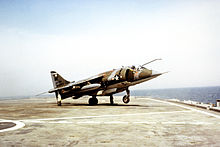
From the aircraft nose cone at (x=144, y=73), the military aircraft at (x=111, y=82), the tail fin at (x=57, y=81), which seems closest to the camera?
the aircraft nose cone at (x=144, y=73)

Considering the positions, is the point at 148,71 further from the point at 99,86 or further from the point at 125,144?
the point at 125,144

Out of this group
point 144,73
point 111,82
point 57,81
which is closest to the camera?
point 144,73

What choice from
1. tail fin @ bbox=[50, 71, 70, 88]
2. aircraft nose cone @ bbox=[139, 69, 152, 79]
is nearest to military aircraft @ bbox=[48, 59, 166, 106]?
aircraft nose cone @ bbox=[139, 69, 152, 79]

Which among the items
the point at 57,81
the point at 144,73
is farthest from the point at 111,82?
the point at 57,81

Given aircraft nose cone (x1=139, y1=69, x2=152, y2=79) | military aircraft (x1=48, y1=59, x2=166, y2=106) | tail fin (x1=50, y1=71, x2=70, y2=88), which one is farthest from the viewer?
tail fin (x1=50, y1=71, x2=70, y2=88)

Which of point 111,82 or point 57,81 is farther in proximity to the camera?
point 57,81

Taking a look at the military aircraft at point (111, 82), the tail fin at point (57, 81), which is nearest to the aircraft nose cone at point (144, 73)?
the military aircraft at point (111, 82)

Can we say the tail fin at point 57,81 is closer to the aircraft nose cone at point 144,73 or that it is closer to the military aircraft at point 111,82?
the military aircraft at point 111,82

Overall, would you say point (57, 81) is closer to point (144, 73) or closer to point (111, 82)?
point (111, 82)

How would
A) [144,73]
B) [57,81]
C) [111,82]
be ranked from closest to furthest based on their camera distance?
[144,73] → [111,82] → [57,81]

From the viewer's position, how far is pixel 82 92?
2191 centimetres

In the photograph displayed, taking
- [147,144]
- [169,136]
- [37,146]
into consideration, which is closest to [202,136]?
[169,136]

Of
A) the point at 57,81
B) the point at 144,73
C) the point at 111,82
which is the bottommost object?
the point at 111,82

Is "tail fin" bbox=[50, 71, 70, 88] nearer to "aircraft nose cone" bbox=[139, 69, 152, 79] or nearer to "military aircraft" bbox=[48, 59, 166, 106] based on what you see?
"military aircraft" bbox=[48, 59, 166, 106]
